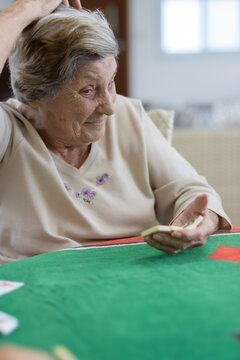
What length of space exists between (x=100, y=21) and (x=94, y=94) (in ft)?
0.71

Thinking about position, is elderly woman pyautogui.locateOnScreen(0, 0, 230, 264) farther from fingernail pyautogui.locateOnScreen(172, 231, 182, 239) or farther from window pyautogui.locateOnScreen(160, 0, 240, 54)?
window pyautogui.locateOnScreen(160, 0, 240, 54)

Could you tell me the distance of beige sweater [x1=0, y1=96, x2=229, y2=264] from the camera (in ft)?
4.99

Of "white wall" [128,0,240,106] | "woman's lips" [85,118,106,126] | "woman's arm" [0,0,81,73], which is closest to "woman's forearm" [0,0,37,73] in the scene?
"woman's arm" [0,0,81,73]

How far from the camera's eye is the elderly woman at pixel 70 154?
1.46 metres

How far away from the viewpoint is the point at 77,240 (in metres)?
1.57

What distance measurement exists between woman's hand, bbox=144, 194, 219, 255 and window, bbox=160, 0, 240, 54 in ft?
19.0

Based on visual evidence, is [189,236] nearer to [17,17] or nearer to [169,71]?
[17,17]

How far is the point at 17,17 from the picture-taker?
57.0 inches

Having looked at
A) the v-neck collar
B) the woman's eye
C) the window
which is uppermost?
the woman's eye

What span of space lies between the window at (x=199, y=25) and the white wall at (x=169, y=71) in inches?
4.6

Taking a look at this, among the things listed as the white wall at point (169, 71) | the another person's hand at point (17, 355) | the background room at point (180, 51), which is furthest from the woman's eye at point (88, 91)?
the white wall at point (169, 71)

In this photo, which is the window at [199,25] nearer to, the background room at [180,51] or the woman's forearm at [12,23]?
the background room at [180,51]

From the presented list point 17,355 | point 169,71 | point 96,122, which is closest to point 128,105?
point 96,122

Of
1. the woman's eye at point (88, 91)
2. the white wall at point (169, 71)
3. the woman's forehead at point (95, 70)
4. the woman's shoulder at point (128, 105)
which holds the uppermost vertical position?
the woman's forehead at point (95, 70)
